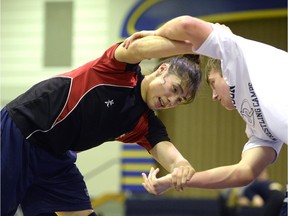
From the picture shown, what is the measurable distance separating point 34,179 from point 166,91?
2.71ft

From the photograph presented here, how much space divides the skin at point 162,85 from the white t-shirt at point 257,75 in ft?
0.66

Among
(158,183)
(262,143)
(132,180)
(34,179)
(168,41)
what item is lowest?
(132,180)

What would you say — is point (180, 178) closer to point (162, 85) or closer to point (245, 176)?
point (245, 176)

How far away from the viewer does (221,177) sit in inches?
94.7

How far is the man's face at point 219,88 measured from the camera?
2.48 meters

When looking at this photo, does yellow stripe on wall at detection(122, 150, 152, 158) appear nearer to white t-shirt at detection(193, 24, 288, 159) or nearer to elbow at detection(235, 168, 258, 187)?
elbow at detection(235, 168, 258, 187)

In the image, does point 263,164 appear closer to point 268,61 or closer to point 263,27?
point 268,61

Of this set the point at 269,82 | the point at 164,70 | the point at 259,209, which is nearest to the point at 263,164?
the point at 269,82

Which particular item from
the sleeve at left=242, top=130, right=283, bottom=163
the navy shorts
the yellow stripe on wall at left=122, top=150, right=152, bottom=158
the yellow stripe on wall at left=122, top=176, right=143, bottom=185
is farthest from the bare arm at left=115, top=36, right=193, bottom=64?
the yellow stripe on wall at left=122, top=176, right=143, bottom=185

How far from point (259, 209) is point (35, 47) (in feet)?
15.8

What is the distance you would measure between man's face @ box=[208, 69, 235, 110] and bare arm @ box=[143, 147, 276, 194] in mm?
275

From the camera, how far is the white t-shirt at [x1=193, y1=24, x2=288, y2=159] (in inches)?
87.4

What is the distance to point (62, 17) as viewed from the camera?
30.1 feet

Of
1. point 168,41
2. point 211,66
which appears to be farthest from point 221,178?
point 168,41
